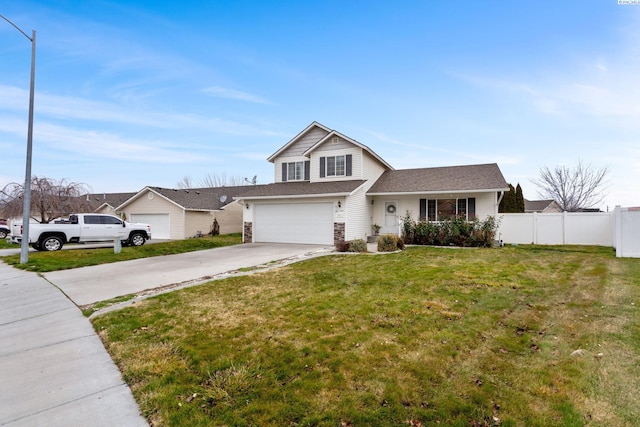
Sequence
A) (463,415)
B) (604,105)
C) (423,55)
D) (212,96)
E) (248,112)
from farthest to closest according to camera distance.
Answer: (248,112), (212,96), (604,105), (423,55), (463,415)

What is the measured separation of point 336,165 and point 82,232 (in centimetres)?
1354

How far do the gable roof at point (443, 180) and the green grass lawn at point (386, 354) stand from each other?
31.7 feet

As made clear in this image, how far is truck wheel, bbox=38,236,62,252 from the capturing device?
15.1 metres

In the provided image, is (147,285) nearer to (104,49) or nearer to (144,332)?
(144,332)

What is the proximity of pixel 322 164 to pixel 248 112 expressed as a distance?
19.9ft

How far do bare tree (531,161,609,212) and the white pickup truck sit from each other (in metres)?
36.9

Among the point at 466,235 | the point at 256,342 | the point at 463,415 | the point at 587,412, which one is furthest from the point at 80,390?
the point at 466,235

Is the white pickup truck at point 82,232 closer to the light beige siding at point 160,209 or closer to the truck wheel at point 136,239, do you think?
the truck wheel at point 136,239

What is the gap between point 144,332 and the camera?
468 centimetres

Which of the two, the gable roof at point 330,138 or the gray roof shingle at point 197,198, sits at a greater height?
the gable roof at point 330,138

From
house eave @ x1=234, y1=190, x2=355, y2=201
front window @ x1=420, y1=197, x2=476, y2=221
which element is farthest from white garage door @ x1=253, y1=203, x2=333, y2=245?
front window @ x1=420, y1=197, x2=476, y2=221

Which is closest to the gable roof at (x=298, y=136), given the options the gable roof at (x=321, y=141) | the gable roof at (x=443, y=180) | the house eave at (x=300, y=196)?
the gable roof at (x=321, y=141)

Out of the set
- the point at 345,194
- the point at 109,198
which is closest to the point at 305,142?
the point at 345,194

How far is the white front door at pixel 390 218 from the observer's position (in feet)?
60.6
